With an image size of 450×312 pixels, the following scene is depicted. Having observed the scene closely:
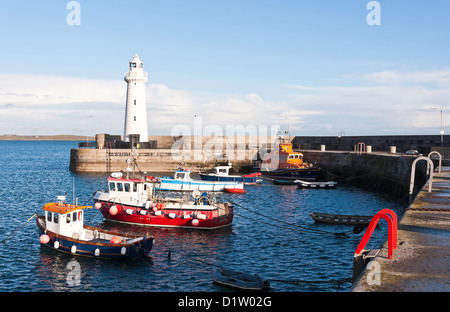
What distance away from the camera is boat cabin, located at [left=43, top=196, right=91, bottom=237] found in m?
22.0

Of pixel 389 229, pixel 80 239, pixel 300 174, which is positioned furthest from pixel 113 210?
pixel 300 174

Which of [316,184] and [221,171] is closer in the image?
[316,184]

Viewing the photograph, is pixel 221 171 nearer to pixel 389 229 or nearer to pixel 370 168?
pixel 370 168

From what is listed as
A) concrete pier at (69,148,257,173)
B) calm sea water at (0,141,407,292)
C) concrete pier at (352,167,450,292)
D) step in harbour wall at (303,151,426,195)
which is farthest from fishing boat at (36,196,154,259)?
concrete pier at (69,148,257,173)

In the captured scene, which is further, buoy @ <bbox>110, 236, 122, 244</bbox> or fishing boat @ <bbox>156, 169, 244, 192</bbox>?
fishing boat @ <bbox>156, 169, 244, 192</bbox>

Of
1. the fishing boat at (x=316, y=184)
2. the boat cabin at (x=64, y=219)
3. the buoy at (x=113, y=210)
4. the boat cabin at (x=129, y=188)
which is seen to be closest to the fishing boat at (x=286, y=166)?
the fishing boat at (x=316, y=184)

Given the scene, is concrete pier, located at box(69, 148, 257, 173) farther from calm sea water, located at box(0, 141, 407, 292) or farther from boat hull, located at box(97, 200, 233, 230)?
boat hull, located at box(97, 200, 233, 230)

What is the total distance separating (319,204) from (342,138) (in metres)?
36.1

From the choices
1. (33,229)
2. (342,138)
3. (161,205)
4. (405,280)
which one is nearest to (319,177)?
(342,138)

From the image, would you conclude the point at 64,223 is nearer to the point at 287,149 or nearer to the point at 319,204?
the point at 319,204

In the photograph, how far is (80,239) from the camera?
72.1ft

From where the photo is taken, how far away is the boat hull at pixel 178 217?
88.8ft

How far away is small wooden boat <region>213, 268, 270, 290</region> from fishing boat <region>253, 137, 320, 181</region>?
37716 millimetres

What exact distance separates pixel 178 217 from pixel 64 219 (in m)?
7.58
